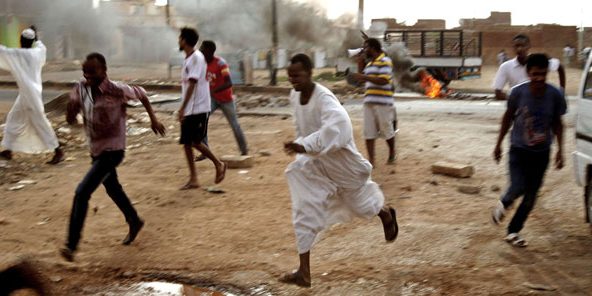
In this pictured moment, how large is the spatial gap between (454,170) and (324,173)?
3624 mm

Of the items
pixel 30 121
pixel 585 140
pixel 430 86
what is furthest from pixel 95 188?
pixel 430 86

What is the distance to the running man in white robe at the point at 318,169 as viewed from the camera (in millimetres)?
4625

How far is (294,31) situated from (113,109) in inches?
1162

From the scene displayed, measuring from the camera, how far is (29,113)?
29.8 ft

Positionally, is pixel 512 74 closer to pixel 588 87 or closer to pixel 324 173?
pixel 588 87

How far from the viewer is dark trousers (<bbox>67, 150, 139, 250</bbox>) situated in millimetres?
5410

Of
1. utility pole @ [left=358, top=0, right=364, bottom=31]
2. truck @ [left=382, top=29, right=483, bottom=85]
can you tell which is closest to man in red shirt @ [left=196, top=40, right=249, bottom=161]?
truck @ [left=382, top=29, right=483, bottom=85]

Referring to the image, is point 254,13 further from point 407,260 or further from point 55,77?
point 407,260

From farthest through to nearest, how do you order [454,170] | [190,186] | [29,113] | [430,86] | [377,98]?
[430,86]
[29,113]
[377,98]
[454,170]
[190,186]

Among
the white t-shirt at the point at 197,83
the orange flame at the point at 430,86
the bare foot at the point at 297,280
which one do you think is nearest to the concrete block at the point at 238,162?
Answer: the white t-shirt at the point at 197,83

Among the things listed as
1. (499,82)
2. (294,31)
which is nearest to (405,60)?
(294,31)

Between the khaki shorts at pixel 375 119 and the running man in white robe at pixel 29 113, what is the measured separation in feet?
12.1

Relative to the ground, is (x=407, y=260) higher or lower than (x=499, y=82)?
lower

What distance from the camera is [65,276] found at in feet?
16.9
